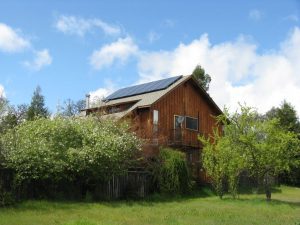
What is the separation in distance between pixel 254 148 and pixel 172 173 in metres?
4.96

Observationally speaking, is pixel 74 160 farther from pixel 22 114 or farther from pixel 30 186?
pixel 22 114

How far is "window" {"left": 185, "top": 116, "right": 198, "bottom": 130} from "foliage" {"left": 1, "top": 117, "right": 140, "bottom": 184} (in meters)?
12.3

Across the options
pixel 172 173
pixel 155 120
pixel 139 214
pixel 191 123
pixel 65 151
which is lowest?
pixel 139 214

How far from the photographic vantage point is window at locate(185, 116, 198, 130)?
126 feet

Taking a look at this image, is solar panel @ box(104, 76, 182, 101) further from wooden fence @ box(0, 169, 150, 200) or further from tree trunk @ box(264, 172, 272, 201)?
tree trunk @ box(264, 172, 272, 201)

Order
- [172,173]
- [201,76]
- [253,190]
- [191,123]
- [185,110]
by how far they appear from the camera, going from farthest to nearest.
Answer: [201,76] < [191,123] < [185,110] < [253,190] < [172,173]

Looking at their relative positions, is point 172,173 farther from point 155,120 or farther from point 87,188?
point 155,120

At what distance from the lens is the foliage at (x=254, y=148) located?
25.9m

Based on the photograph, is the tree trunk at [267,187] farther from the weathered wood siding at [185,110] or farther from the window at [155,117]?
the window at [155,117]

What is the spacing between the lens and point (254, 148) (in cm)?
2606

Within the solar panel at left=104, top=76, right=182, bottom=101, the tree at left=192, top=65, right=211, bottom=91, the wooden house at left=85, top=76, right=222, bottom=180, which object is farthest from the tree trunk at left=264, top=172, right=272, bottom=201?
the tree at left=192, top=65, right=211, bottom=91

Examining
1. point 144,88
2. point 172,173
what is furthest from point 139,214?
point 144,88

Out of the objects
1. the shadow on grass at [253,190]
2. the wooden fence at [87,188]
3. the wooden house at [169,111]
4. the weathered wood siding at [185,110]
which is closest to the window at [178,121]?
the wooden house at [169,111]

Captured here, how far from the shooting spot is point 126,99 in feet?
128
